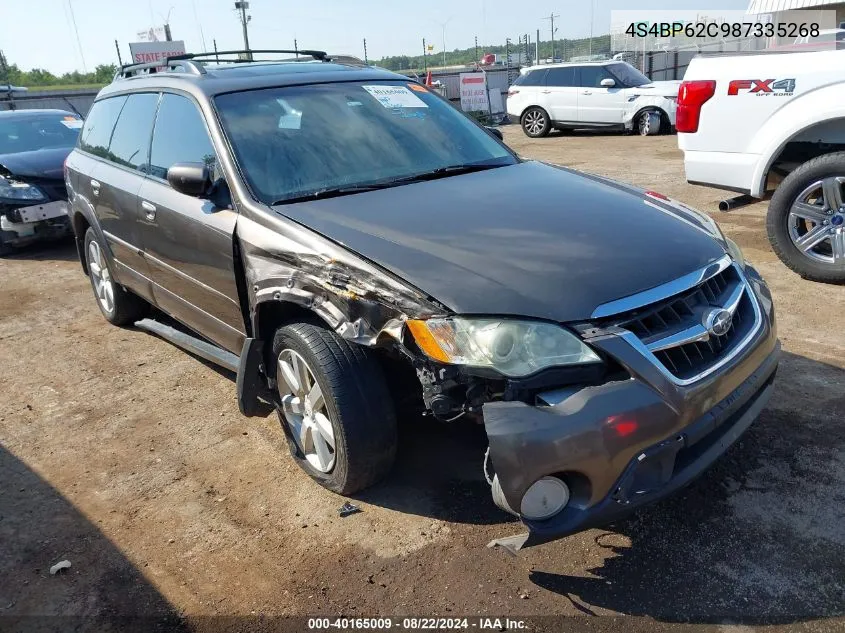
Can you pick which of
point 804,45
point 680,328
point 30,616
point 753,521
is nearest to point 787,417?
point 753,521

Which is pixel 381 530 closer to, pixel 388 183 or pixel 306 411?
pixel 306 411

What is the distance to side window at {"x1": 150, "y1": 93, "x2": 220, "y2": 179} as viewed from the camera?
11.3 feet

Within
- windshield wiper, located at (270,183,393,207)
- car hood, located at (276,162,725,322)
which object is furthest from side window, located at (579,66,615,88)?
windshield wiper, located at (270,183,393,207)

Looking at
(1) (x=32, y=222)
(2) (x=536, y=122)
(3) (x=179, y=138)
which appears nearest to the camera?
(3) (x=179, y=138)

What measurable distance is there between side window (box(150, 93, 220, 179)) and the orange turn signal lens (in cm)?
150

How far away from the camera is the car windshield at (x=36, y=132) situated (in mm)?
8531

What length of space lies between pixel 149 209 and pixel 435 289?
2.23 meters

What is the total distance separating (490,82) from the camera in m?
22.3

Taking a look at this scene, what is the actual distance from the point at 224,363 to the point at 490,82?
20.5m

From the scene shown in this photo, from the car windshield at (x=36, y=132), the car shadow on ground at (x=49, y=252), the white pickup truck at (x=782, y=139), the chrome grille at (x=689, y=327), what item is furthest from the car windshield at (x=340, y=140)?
the car windshield at (x=36, y=132)

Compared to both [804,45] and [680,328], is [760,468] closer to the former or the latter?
[680,328]

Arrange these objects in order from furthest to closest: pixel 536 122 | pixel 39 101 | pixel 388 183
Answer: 1. pixel 39 101
2. pixel 536 122
3. pixel 388 183

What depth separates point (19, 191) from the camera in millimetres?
7641

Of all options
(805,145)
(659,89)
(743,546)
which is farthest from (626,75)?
(743,546)
